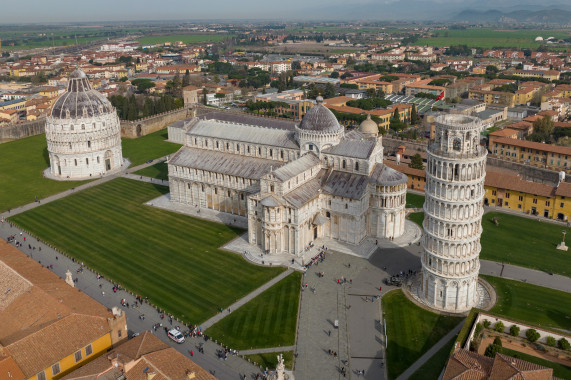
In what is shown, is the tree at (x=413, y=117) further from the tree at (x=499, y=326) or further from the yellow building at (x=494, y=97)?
the tree at (x=499, y=326)

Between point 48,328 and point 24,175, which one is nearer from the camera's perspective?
point 48,328

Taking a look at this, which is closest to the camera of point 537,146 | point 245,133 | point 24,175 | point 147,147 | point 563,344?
point 563,344

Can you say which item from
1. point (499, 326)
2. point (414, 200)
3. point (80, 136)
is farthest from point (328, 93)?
point (499, 326)

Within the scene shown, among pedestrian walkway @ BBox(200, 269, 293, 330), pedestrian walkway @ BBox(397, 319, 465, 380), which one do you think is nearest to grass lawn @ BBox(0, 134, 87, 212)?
pedestrian walkway @ BBox(200, 269, 293, 330)

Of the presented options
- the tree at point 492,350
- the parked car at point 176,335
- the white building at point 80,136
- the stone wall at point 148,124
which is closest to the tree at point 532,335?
the tree at point 492,350

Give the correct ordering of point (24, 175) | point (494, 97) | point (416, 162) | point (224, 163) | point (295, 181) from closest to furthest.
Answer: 1. point (295, 181)
2. point (224, 163)
3. point (416, 162)
4. point (24, 175)
5. point (494, 97)

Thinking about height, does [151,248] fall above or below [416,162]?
below

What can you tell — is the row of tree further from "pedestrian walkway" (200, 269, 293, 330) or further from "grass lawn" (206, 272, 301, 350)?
"grass lawn" (206, 272, 301, 350)

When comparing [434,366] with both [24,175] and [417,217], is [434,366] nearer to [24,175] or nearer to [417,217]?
[417,217]
